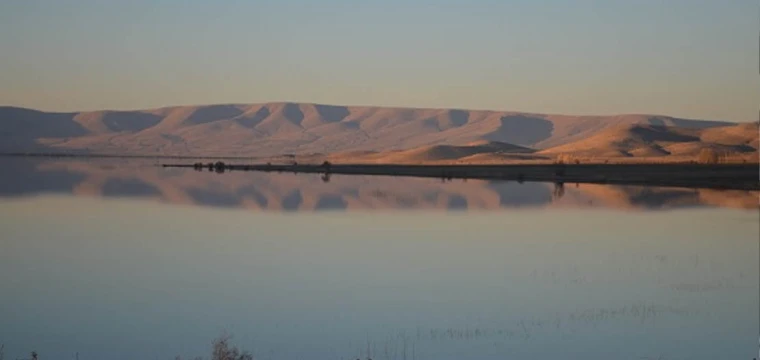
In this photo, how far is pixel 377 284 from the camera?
1480 centimetres

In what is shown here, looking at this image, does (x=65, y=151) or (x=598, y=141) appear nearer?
(x=598, y=141)

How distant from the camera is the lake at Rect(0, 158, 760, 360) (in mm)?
11047

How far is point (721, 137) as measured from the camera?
138 metres

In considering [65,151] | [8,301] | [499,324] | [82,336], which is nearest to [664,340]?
[499,324]

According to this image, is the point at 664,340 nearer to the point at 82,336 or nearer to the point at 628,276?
the point at 628,276

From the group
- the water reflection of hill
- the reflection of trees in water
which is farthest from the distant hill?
the water reflection of hill

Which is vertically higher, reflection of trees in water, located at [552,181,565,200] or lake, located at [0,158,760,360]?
lake, located at [0,158,760,360]

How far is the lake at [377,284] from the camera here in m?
11.0

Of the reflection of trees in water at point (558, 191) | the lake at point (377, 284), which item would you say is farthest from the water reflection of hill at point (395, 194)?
the lake at point (377, 284)

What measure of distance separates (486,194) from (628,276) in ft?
75.4

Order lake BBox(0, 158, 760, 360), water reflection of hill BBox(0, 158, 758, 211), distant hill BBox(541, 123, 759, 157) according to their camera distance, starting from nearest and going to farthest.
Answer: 1. lake BBox(0, 158, 760, 360)
2. water reflection of hill BBox(0, 158, 758, 211)
3. distant hill BBox(541, 123, 759, 157)

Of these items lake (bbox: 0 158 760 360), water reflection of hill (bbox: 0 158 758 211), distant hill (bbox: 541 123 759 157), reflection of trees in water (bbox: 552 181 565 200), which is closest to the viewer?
lake (bbox: 0 158 760 360)

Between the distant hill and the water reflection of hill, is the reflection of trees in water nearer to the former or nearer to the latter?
the water reflection of hill

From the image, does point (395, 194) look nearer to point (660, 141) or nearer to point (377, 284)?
point (377, 284)
